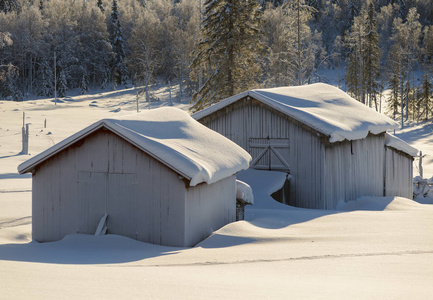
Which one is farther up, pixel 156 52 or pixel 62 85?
pixel 156 52

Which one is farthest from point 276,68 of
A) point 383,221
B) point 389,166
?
point 383,221

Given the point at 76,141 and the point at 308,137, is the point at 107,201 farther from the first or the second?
the point at 308,137

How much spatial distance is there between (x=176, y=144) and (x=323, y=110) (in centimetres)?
889

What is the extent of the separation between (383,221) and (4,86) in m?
64.0

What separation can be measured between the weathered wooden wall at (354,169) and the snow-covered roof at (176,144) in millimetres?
4919

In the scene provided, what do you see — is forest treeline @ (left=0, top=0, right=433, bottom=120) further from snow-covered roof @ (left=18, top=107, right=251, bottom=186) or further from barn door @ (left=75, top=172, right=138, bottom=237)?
barn door @ (left=75, top=172, right=138, bottom=237)

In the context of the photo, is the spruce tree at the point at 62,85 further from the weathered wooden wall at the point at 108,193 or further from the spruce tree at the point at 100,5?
the weathered wooden wall at the point at 108,193

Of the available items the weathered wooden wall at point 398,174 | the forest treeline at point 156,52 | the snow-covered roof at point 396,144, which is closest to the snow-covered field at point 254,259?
the weathered wooden wall at point 398,174

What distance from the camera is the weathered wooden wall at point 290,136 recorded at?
61.7ft

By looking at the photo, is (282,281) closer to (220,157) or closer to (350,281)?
(350,281)

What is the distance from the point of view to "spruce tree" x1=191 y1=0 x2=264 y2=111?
3266 centimetres

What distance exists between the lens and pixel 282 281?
316 inches

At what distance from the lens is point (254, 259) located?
10258 mm

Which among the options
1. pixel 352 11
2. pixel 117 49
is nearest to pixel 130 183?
pixel 117 49
